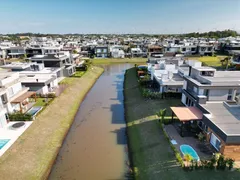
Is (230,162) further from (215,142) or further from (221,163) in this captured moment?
(215,142)

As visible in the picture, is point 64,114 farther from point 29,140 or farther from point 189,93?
Result: point 189,93

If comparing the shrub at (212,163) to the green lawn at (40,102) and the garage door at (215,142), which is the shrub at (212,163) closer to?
the garage door at (215,142)

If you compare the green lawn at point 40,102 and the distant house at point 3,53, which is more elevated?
the distant house at point 3,53

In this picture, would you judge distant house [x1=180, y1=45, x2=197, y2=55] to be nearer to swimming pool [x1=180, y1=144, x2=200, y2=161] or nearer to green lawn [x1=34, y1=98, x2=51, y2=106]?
green lawn [x1=34, y1=98, x2=51, y2=106]

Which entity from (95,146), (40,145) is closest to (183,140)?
(95,146)

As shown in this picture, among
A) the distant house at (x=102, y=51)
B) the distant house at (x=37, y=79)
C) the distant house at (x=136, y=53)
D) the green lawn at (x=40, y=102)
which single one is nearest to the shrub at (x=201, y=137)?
the green lawn at (x=40, y=102)
